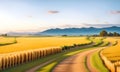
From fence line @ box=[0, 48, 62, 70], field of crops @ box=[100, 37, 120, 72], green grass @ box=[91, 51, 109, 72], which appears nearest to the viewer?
field of crops @ box=[100, 37, 120, 72]

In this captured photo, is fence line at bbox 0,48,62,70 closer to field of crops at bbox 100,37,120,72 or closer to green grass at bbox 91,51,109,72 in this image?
green grass at bbox 91,51,109,72

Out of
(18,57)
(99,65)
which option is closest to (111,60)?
(99,65)

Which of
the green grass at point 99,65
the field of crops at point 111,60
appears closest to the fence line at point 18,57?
the green grass at point 99,65

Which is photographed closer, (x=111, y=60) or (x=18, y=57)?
(x=18, y=57)

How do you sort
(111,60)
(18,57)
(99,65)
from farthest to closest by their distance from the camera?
(111,60) < (18,57) < (99,65)

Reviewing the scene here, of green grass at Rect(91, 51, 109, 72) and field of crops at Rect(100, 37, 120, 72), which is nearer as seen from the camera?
field of crops at Rect(100, 37, 120, 72)

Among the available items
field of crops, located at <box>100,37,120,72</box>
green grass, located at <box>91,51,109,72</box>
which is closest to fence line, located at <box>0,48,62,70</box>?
green grass, located at <box>91,51,109,72</box>

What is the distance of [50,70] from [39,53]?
85.1ft

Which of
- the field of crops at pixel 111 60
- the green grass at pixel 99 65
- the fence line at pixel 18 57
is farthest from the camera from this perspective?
the fence line at pixel 18 57

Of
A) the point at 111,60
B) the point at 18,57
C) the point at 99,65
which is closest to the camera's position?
the point at 99,65

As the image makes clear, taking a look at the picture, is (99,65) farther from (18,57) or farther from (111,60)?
(18,57)

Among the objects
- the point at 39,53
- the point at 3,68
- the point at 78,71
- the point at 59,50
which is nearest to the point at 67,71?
the point at 78,71

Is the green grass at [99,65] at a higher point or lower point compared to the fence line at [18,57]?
lower

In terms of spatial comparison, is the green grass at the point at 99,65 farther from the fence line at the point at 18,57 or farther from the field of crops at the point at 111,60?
the fence line at the point at 18,57
